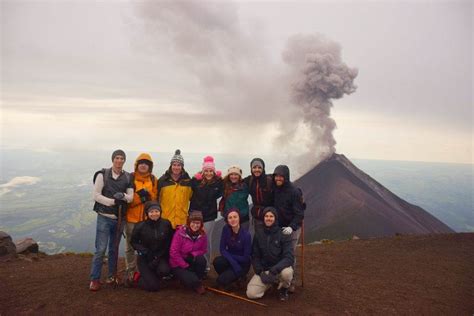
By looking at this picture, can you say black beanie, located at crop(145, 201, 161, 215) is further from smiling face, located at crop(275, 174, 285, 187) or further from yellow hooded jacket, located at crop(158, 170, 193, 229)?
smiling face, located at crop(275, 174, 285, 187)

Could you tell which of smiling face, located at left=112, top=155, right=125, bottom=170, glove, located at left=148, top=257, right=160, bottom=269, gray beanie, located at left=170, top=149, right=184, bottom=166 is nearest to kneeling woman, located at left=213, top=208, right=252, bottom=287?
glove, located at left=148, top=257, right=160, bottom=269

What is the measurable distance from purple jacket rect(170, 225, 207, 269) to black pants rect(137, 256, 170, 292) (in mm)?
202

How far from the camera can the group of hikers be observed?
277 inches

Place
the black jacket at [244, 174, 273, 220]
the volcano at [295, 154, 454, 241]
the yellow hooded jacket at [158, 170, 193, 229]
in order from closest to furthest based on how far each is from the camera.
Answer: the yellow hooded jacket at [158, 170, 193, 229], the black jacket at [244, 174, 273, 220], the volcano at [295, 154, 454, 241]

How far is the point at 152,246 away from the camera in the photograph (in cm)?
710

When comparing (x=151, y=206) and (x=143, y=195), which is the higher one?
(x=143, y=195)

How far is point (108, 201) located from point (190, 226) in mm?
1822

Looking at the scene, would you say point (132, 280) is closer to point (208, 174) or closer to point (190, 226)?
point (190, 226)

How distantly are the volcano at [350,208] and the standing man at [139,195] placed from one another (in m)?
35.8

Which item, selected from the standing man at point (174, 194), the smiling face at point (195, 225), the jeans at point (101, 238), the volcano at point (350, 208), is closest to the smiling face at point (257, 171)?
the standing man at point (174, 194)

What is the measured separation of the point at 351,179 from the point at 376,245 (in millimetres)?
47134

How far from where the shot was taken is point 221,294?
7176mm

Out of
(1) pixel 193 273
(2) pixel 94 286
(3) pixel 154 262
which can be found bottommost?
(2) pixel 94 286

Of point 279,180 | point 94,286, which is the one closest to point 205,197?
point 279,180
